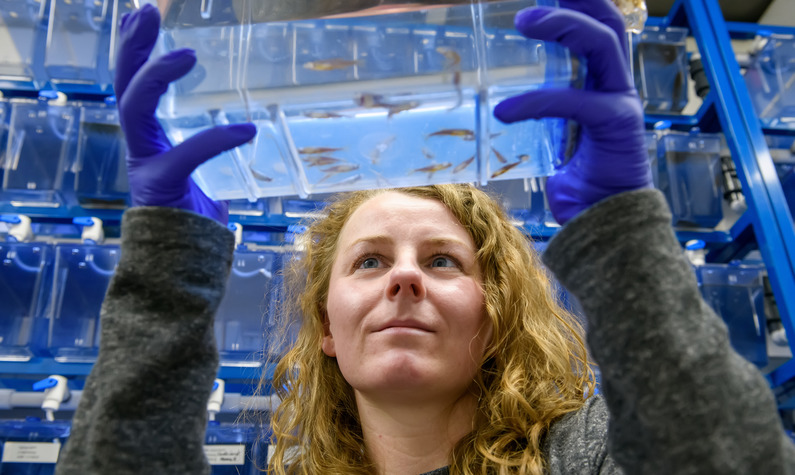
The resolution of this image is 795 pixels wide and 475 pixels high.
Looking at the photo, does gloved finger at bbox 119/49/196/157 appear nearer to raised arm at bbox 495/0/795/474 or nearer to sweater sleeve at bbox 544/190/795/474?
raised arm at bbox 495/0/795/474

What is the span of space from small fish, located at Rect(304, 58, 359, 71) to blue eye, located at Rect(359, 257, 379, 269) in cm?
39

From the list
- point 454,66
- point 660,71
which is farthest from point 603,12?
point 660,71

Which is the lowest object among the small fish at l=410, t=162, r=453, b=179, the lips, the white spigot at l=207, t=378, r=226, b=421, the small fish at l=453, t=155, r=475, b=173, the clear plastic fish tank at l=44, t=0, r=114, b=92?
the white spigot at l=207, t=378, r=226, b=421

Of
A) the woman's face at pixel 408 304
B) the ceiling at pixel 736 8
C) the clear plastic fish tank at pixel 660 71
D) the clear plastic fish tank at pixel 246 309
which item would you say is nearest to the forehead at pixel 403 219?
the woman's face at pixel 408 304

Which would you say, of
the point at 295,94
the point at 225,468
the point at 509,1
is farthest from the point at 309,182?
the point at 225,468

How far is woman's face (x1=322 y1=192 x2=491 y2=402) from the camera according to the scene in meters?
1.05

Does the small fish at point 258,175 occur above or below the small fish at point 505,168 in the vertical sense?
below

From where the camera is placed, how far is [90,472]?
0.78 m

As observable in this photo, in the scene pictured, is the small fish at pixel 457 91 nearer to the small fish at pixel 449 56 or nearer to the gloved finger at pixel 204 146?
the small fish at pixel 449 56

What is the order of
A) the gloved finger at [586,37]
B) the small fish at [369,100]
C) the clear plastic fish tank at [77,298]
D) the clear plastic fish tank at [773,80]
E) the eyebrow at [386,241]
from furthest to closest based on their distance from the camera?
1. the clear plastic fish tank at [773,80]
2. the clear plastic fish tank at [77,298]
3. the eyebrow at [386,241]
4. the small fish at [369,100]
5. the gloved finger at [586,37]

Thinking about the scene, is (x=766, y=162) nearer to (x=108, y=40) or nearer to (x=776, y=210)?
(x=776, y=210)

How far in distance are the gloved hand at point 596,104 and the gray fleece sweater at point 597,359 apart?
6 centimetres

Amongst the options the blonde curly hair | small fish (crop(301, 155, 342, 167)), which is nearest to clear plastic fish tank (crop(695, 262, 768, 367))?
the blonde curly hair

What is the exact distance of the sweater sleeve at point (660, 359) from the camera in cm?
63
